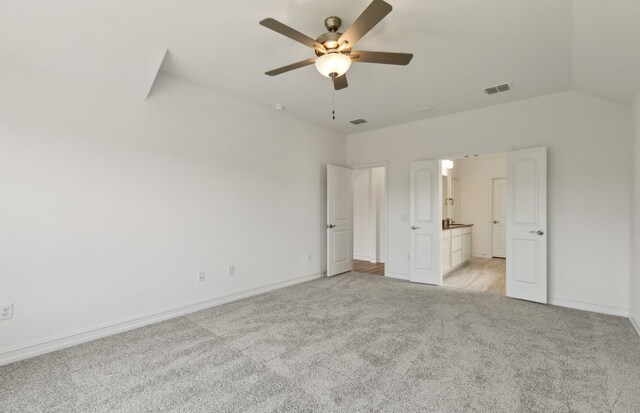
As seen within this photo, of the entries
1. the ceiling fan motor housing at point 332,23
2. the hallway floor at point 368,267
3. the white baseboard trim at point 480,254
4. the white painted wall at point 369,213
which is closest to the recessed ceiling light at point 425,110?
the white painted wall at point 369,213

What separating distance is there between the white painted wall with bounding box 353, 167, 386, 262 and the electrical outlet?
19.4 feet

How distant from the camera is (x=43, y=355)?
261 centimetres

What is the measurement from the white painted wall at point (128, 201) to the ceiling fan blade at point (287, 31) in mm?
2080

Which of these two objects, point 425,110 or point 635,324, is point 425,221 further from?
point 635,324

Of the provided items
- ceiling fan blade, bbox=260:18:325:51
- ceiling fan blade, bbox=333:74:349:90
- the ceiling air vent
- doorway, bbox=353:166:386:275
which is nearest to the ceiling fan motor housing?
ceiling fan blade, bbox=260:18:325:51

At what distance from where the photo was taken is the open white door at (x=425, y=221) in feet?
16.3

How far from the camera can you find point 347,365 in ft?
7.87

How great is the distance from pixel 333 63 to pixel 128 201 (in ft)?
8.21

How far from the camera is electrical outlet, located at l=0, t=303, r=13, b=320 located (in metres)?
2.48

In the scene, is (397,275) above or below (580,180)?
below

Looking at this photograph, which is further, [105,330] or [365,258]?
[365,258]

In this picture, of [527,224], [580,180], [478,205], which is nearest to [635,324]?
[527,224]

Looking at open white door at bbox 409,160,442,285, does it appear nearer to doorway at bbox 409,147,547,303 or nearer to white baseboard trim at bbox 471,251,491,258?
doorway at bbox 409,147,547,303

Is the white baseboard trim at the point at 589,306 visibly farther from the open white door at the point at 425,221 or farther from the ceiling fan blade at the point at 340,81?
the ceiling fan blade at the point at 340,81
